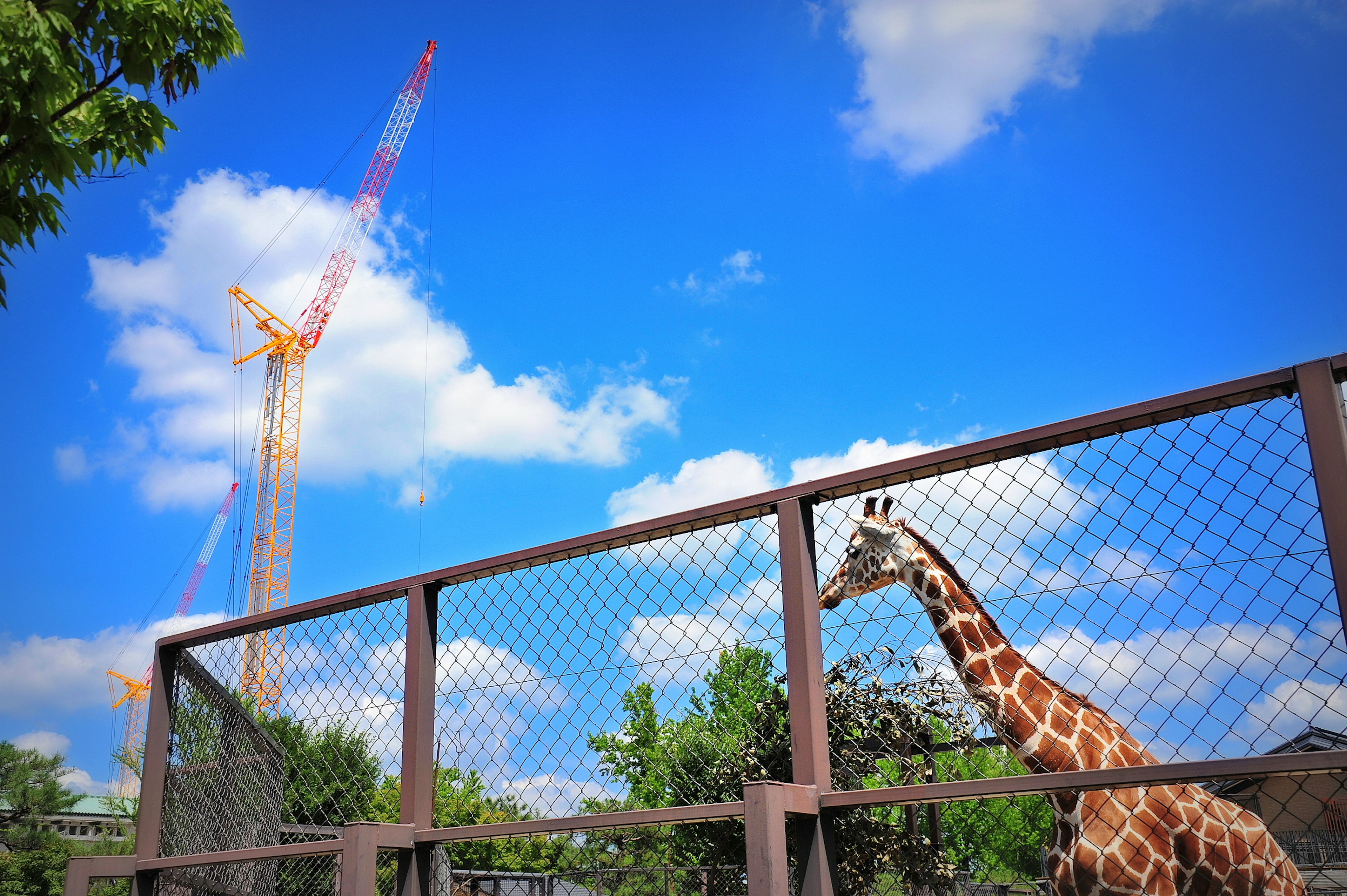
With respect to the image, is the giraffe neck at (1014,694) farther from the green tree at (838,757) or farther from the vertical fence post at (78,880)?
the vertical fence post at (78,880)

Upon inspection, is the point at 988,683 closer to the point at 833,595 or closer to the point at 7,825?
the point at 833,595

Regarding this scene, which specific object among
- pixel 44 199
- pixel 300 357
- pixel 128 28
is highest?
pixel 300 357

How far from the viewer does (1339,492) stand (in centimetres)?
196

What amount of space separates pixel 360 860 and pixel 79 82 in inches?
96.2

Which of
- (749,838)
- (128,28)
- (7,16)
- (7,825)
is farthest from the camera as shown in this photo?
(7,825)

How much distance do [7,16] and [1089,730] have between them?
4451 millimetres

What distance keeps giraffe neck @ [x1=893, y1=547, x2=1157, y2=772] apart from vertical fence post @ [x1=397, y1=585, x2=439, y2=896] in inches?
73.0

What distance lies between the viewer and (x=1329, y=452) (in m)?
1.99

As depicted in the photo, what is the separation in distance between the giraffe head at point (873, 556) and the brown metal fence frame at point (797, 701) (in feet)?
5.74

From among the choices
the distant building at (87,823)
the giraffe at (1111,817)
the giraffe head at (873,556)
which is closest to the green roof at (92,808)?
the distant building at (87,823)

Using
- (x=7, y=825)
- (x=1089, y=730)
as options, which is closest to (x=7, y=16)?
(x=1089, y=730)

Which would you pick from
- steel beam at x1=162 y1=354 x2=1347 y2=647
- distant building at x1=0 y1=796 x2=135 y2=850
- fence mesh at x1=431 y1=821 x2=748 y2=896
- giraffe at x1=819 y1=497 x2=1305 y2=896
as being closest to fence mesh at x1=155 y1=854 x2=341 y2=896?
fence mesh at x1=431 y1=821 x2=748 y2=896

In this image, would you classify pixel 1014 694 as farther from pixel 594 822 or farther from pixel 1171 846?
pixel 594 822

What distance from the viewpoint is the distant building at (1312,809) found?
7.20ft
